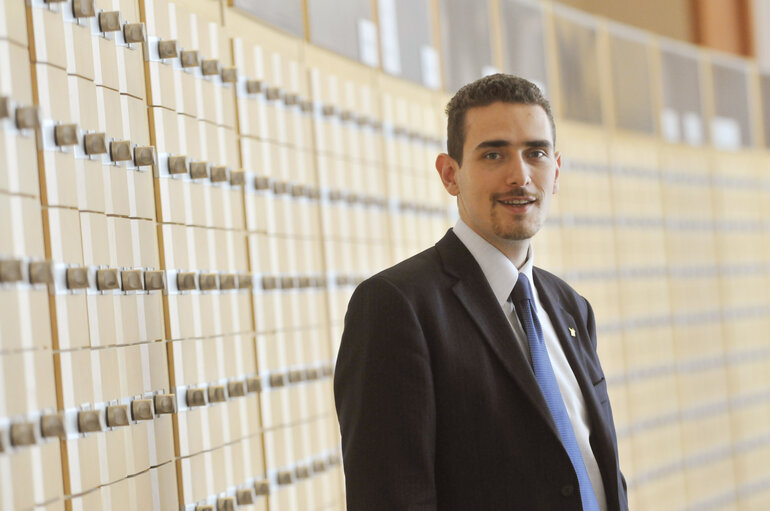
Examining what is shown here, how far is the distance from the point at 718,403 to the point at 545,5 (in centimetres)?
440

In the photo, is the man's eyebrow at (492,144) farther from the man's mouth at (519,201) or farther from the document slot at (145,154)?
the document slot at (145,154)

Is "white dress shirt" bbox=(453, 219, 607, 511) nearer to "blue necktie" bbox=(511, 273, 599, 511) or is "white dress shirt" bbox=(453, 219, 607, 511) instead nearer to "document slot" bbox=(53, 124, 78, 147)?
"blue necktie" bbox=(511, 273, 599, 511)

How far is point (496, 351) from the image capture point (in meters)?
2.88

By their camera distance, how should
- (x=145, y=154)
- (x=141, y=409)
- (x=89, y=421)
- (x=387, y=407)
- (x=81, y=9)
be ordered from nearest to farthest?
(x=387, y=407) < (x=89, y=421) < (x=81, y=9) < (x=141, y=409) < (x=145, y=154)

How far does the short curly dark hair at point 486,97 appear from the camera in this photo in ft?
10.2

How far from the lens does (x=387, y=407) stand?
2.74 m

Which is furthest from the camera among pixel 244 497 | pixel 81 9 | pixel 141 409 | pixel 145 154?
pixel 244 497

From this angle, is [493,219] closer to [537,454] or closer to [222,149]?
[537,454]

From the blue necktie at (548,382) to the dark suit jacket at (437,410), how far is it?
0.10 m

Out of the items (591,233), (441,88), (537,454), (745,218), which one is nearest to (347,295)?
(441,88)

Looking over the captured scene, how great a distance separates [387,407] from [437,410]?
0.48 ft

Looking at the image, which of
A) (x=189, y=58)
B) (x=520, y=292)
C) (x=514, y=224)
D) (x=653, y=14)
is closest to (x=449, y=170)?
(x=514, y=224)

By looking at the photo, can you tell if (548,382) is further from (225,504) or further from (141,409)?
(225,504)

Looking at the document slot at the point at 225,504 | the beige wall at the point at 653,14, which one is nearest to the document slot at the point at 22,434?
the document slot at the point at 225,504
